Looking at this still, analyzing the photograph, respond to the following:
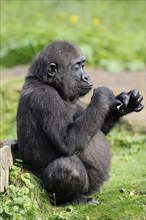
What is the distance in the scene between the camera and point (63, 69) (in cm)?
657

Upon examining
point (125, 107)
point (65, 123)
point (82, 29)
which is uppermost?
point (82, 29)

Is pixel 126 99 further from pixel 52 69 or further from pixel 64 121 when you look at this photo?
pixel 52 69

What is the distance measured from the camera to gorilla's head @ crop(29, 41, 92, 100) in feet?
21.4

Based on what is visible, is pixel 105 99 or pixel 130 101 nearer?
pixel 105 99

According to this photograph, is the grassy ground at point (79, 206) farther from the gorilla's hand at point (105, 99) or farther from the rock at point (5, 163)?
the gorilla's hand at point (105, 99)

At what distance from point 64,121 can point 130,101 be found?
0.78 metres

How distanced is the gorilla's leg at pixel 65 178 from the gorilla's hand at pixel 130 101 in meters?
0.73

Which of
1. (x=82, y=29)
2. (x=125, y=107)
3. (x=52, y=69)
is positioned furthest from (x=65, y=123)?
(x=82, y=29)

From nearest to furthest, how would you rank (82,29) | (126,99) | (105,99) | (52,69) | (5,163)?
(5,163), (105,99), (126,99), (52,69), (82,29)

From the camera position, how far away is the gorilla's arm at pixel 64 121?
6152 mm

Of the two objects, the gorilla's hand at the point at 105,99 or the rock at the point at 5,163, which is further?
the gorilla's hand at the point at 105,99

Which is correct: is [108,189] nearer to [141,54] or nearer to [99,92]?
[99,92]

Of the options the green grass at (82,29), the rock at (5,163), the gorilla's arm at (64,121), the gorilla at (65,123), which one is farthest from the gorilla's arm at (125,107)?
the green grass at (82,29)

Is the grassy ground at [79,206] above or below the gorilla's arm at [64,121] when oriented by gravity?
below
